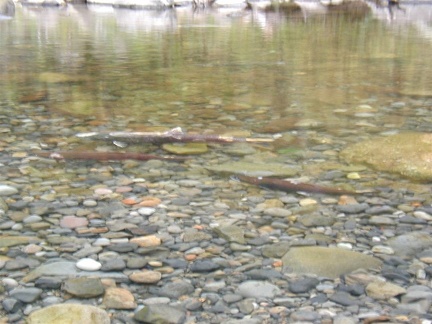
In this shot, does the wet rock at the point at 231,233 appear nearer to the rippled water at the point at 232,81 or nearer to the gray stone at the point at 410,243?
the gray stone at the point at 410,243

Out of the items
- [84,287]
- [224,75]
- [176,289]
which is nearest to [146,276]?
[176,289]

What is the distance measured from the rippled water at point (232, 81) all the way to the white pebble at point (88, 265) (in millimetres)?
2813

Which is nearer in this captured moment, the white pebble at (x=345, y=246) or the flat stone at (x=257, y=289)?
the flat stone at (x=257, y=289)

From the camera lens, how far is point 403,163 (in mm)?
4945

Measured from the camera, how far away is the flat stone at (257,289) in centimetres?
305

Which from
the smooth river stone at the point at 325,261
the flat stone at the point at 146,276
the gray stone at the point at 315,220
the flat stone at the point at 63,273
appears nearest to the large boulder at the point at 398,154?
the gray stone at the point at 315,220

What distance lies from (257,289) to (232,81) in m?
6.06

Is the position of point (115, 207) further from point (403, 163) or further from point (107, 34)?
point (107, 34)

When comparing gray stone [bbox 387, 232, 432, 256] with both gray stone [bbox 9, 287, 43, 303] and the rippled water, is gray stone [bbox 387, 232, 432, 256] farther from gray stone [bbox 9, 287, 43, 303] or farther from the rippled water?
the rippled water

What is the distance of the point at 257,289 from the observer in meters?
3.10

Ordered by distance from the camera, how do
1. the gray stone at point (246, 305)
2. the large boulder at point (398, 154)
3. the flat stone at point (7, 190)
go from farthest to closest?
1. the large boulder at point (398, 154)
2. the flat stone at point (7, 190)
3. the gray stone at point (246, 305)

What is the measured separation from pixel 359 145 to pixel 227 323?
119 inches

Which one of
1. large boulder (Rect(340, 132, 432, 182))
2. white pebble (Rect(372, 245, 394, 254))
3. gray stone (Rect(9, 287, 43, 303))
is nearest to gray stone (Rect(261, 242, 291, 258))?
white pebble (Rect(372, 245, 394, 254))

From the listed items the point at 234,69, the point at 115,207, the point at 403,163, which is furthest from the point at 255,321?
the point at 234,69
